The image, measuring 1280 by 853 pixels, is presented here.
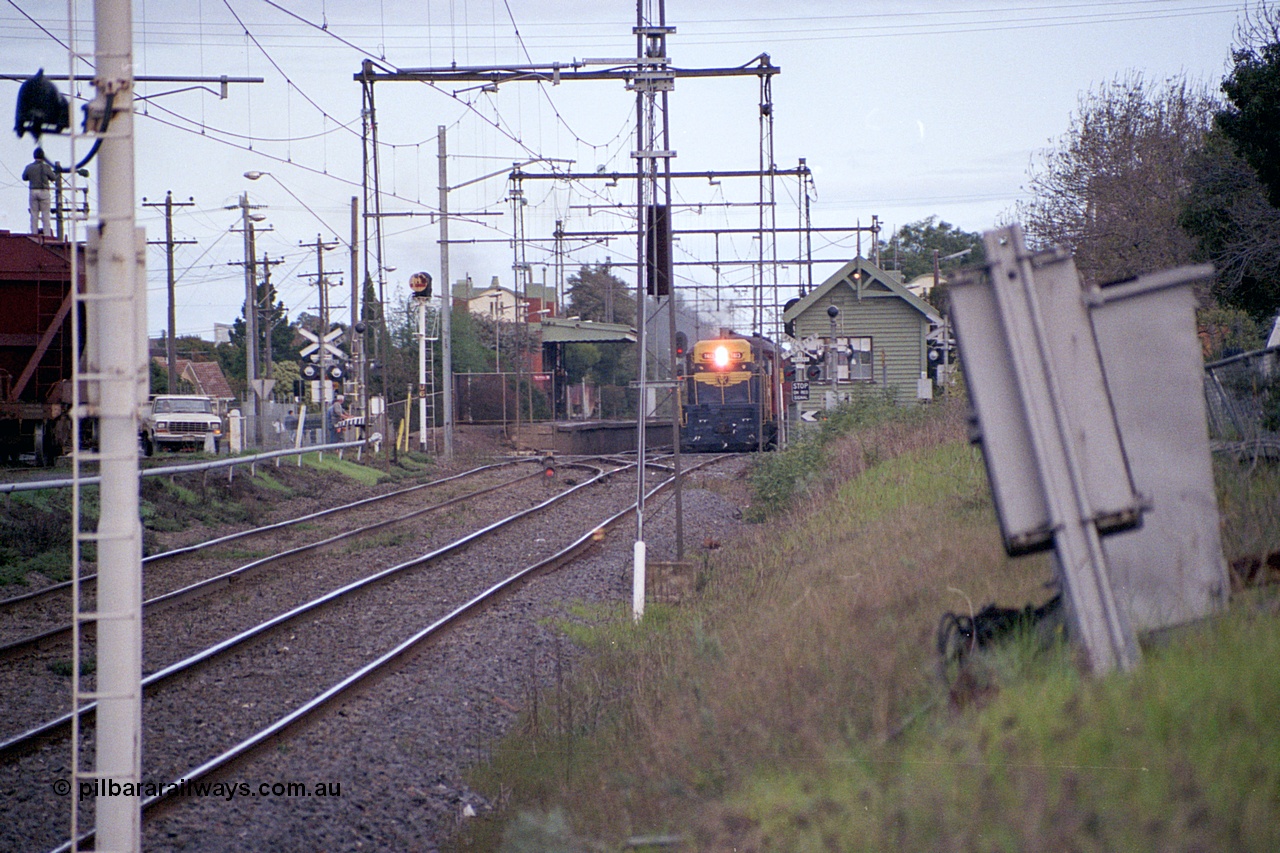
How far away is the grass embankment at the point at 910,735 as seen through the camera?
111 inches

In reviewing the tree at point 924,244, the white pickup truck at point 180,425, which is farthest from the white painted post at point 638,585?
the tree at point 924,244

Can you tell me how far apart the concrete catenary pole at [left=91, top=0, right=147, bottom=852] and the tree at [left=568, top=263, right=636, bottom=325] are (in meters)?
82.8

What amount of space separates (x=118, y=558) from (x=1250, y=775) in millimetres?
3625

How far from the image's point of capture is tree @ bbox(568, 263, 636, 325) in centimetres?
9031

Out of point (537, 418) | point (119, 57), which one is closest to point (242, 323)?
point (537, 418)

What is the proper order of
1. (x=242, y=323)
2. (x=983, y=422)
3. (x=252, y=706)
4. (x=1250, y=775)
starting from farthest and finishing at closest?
(x=242, y=323), (x=252, y=706), (x=983, y=422), (x=1250, y=775)

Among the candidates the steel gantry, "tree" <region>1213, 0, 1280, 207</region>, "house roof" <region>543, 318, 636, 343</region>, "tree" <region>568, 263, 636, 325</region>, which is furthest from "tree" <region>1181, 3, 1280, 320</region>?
"tree" <region>568, 263, 636, 325</region>

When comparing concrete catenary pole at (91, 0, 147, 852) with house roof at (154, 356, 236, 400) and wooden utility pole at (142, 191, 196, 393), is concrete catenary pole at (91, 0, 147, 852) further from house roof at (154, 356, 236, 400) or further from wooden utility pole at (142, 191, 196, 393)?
house roof at (154, 356, 236, 400)

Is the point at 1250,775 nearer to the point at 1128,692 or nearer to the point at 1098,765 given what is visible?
the point at 1098,765

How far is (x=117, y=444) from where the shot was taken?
12.8 feet

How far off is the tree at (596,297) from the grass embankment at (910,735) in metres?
80.9

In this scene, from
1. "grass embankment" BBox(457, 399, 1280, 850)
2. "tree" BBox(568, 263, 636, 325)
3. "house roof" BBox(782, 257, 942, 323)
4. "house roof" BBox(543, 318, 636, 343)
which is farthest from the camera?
"tree" BBox(568, 263, 636, 325)

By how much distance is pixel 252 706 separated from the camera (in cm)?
796

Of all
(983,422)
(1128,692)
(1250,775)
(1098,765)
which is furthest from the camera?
(983,422)
